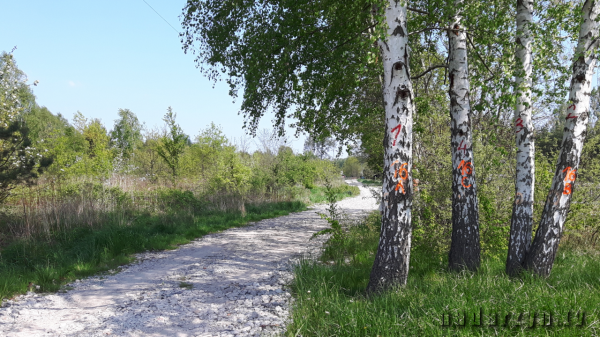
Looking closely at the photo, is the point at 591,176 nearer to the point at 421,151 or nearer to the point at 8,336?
the point at 421,151

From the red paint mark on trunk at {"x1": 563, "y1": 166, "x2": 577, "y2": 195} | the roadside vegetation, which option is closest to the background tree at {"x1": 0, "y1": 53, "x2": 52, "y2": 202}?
the roadside vegetation

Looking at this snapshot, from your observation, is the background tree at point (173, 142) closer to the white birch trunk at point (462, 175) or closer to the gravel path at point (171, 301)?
the gravel path at point (171, 301)

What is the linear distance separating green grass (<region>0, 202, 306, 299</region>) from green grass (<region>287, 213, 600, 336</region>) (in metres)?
4.40

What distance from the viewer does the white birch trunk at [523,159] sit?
177 inches

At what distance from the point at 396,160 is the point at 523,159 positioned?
212cm

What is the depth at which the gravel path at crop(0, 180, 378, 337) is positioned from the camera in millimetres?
3945

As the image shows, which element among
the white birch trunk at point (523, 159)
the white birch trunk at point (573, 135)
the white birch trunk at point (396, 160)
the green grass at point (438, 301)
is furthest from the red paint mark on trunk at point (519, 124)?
the green grass at point (438, 301)

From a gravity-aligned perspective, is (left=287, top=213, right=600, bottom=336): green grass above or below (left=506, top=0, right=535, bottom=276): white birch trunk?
below

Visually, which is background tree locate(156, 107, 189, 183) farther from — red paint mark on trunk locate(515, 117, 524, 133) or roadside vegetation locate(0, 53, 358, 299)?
red paint mark on trunk locate(515, 117, 524, 133)

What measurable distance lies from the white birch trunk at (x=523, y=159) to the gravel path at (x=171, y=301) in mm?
3363

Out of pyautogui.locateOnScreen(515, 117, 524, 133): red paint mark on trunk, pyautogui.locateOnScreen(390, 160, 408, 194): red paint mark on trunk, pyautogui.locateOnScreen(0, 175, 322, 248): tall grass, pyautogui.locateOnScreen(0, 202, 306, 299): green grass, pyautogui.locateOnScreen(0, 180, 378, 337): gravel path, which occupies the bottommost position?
pyautogui.locateOnScreen(0, 180, 378, 337): gravel path

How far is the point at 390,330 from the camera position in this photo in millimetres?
2916

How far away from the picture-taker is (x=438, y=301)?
3.27m

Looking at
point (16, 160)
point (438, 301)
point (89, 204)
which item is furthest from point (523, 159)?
point (16, 160)
